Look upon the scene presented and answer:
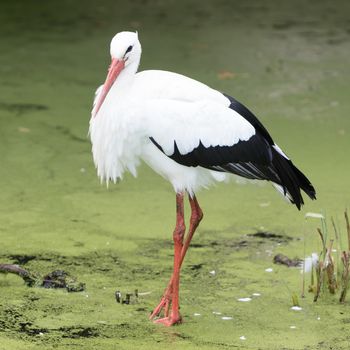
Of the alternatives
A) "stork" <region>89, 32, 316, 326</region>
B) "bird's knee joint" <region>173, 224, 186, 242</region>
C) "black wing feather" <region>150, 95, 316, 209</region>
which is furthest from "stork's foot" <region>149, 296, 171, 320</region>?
"black wing feather" <region>150, 95, 316, 209</region>

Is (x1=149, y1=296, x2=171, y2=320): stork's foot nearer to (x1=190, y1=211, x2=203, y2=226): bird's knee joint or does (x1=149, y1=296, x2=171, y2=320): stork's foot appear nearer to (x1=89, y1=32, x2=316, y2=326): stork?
(x1=89, y1=32, x2=316, y2=326): stork

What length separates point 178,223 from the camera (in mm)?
4992

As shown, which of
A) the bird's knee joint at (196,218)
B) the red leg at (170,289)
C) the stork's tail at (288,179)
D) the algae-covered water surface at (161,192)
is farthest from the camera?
the bird's knee joint at (196,218)

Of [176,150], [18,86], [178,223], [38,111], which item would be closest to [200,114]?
[176,150]

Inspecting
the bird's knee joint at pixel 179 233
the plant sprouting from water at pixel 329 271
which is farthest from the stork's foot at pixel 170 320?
the plant sprouting from water at pixel 329 271

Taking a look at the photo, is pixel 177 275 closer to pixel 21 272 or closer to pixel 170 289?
pixel 170 289

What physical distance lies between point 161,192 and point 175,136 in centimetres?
163

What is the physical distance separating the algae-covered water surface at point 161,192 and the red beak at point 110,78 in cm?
87

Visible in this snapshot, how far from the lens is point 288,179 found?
4973mm

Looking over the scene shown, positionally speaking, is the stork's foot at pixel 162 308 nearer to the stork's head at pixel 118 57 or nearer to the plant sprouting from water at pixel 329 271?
the plant sprouting from water at pixel 329 271

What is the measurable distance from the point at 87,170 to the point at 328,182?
1.50m

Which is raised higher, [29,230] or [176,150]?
[176,150]

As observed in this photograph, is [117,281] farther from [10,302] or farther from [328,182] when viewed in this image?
[328,182]

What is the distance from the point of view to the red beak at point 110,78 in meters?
4.85
